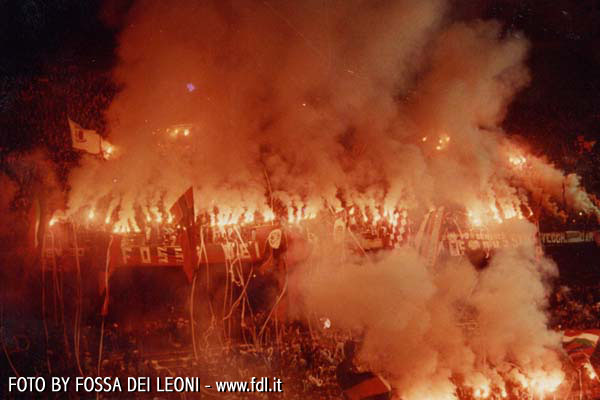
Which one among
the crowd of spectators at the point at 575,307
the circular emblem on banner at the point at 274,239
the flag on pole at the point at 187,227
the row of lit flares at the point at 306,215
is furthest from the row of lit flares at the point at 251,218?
the crowd of spectators at the point at 575,307

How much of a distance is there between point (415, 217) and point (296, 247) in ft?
9.94

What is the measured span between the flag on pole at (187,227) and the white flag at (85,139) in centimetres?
241

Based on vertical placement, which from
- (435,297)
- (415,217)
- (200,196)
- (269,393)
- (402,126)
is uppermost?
(402,126)

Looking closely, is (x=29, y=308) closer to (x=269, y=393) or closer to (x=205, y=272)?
(x=205, y=272)

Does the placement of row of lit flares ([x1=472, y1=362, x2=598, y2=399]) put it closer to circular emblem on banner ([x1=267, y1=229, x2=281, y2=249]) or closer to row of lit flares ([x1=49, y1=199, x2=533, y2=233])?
row of lit flares ([x1=49, y1=199, x2=533, y2=233])

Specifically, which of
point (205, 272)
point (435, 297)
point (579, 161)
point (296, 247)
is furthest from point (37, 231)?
point (579, 161)

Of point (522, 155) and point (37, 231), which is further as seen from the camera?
point (522, 155)

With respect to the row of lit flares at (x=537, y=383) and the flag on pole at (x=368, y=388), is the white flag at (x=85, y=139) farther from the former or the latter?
the row of lit flares at (x=537, y=383)

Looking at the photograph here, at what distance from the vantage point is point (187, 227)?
7844mm

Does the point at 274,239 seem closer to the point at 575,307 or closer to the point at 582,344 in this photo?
the point at 582,344

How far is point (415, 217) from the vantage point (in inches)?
390

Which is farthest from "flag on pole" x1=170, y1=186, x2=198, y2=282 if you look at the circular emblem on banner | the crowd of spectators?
the crowd of spectators

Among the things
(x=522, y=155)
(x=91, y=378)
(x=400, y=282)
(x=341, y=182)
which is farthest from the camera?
(x=522, y=155)

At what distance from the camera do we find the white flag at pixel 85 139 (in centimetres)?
838
